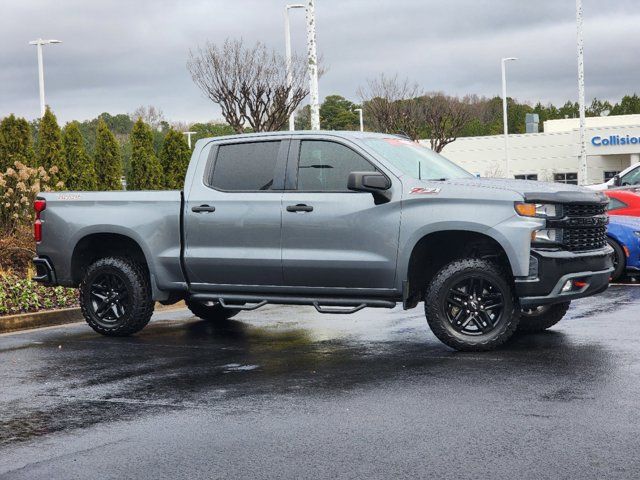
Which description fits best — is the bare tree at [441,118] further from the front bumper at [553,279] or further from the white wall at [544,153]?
the front bumper at [553,279]

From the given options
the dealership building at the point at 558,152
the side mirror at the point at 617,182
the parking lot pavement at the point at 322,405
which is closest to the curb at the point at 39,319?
the parking lot pavement at the point at 322,405

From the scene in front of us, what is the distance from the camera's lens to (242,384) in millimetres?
8328

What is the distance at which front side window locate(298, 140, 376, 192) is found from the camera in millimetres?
9961

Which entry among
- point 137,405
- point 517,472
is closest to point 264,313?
point 137,405

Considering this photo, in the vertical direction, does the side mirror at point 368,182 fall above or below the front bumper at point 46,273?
above

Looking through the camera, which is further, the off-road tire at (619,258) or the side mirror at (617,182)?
the side mirror at (617,182)

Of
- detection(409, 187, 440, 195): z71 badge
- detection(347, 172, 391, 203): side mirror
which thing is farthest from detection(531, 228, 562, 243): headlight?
detection(347, 172, 391, 203): side mirror

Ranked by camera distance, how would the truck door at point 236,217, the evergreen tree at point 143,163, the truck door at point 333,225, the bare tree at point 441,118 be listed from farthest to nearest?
the bare tree at point 441,118, the evergreen tree at point 143,163, the truck door at point 236,217, the truck door at point 333,225

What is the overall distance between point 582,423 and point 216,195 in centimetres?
509

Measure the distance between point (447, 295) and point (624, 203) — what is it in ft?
28.7

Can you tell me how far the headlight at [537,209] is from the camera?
9.12 meters

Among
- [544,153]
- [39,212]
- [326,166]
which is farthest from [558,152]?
[326,166]

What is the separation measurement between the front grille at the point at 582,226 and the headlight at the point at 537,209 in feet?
0.40

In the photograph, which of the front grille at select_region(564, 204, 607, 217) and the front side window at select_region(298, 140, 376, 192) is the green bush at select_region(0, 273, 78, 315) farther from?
the front grille at select_region(564, 204, 607, 217)
